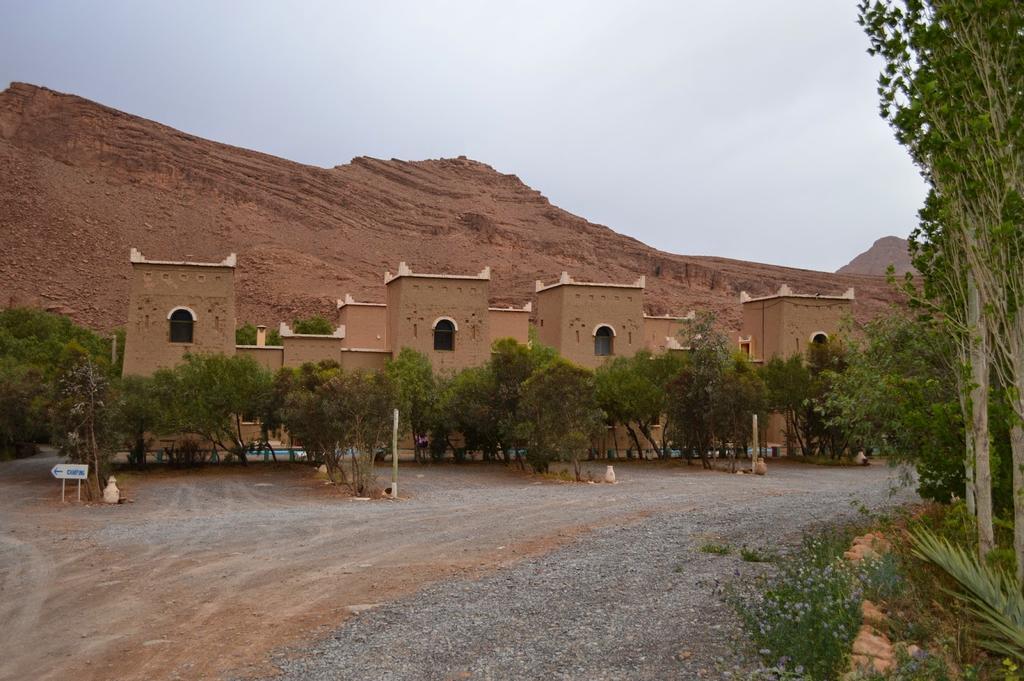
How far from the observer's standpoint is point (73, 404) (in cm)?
1917

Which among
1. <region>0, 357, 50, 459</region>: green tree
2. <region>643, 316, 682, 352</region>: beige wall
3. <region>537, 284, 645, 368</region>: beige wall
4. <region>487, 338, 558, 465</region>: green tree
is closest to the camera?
<region>487, 338, 558, 465</region>: green tree

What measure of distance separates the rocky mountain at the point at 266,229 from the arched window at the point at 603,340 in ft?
190

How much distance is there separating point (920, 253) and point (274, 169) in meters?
124

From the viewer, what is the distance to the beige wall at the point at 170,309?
30625mm

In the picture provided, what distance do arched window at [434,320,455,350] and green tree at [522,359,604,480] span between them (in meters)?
9.09

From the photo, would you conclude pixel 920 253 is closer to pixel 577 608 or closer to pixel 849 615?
pixel 849 615

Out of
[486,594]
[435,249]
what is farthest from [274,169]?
[486,594]

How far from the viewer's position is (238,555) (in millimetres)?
11203

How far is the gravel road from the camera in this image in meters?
5.99

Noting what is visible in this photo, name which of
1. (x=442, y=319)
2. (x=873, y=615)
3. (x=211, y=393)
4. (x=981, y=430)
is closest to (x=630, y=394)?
(x=442, y=319)

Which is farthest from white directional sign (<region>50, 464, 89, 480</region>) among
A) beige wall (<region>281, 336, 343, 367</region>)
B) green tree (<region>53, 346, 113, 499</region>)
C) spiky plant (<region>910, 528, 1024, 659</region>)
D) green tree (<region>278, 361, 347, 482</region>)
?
spiky plant (<region>910, 528, 1024, 659</region>)

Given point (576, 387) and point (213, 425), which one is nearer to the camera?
point (576, 387)

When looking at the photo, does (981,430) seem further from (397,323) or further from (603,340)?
(603,340)

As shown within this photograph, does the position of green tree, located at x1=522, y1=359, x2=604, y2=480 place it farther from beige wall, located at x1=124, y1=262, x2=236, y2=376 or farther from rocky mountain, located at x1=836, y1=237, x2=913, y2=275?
rocky mountain, located at x1=836, y1=237, x2=913, y2=275
